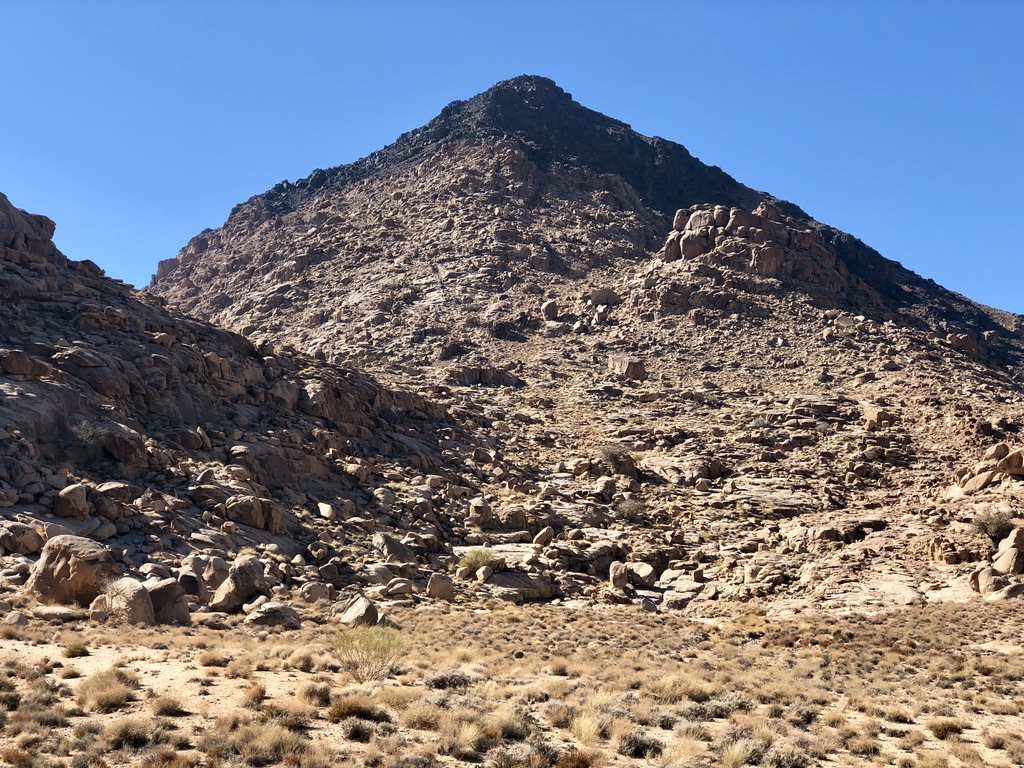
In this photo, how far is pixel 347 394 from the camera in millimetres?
45000

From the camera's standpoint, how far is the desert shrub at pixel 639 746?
497 inches

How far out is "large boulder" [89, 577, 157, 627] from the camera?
19.3 m

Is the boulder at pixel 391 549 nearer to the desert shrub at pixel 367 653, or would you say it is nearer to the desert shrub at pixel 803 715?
the desert shrub at pixel 367 653

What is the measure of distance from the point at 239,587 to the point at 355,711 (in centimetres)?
1045

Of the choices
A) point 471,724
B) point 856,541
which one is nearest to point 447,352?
point 856,541

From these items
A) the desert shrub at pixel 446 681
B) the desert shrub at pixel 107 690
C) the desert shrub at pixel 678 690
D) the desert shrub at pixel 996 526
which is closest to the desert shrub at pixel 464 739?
the desert shrub at pixel 446 681

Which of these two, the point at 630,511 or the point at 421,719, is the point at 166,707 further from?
the point at 630,511

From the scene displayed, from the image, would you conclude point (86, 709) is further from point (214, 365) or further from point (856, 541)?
point (214, 365)

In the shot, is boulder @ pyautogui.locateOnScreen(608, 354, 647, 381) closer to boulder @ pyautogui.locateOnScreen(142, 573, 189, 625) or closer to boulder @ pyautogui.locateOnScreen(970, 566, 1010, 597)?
boulder @ pyautogui.locateOnScreen(970, 566, 1010, 597)

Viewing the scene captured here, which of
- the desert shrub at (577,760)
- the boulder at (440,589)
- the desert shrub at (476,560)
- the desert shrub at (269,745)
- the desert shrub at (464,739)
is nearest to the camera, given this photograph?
the desert shrub at (269,745)

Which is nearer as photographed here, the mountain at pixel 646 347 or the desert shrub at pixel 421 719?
the desert shrub at pixel 421 719

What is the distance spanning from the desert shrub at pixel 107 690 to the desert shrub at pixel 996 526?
2629 cm

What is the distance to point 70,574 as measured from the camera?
20359 mm

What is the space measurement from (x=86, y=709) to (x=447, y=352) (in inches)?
2295
